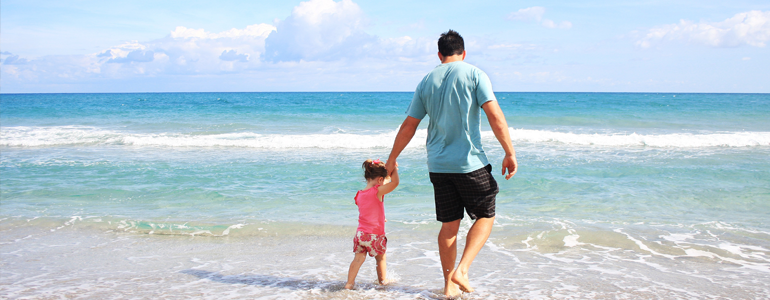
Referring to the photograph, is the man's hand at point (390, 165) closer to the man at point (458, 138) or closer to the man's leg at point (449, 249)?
the man at point (458, 138)

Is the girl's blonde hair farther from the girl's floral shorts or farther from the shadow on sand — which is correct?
the shadow on sand

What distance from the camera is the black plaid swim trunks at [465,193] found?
2967 mm

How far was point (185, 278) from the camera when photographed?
148 inches

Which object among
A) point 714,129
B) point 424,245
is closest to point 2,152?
point 424,245

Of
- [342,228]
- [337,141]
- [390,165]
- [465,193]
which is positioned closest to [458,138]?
[465,193]

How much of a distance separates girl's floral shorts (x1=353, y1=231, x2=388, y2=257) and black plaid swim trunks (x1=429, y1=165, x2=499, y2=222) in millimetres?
494

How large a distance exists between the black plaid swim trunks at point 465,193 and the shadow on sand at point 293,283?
65cm

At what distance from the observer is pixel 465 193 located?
302 cm

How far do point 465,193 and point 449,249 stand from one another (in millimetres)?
436

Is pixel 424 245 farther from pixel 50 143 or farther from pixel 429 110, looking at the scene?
pixel 50 143

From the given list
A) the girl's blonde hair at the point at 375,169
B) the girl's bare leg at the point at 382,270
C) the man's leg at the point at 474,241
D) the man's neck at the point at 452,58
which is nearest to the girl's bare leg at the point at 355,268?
the girl's bare leg at the point at 382,270

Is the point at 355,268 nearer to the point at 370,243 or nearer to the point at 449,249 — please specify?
the point at 370,243

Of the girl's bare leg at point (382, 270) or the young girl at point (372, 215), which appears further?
the girl's bare leg at point (382, 270)

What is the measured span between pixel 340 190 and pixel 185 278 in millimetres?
3562
